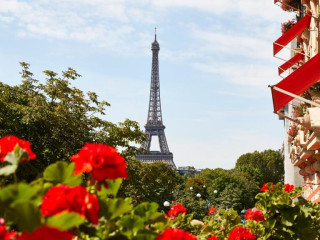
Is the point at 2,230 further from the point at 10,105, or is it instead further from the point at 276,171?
the point at 276,171

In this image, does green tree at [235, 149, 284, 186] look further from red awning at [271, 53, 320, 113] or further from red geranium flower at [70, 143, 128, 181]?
red geranium flower at [70, 143, 128, 181]

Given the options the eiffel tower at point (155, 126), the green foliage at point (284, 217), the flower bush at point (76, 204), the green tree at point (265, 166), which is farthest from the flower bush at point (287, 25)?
the eiffel tower at point (155, 126)

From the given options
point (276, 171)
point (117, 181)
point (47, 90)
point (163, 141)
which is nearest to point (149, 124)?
point (163, 141)

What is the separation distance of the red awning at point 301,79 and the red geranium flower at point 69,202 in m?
10.3

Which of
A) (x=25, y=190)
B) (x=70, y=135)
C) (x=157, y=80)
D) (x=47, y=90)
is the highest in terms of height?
(x=157, y=80)

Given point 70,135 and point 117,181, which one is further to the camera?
point 70,135

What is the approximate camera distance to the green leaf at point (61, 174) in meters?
2.88

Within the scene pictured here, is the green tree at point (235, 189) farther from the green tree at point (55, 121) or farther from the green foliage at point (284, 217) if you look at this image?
the green foliage at point (284, 217)

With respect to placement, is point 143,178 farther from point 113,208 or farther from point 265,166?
point 265,166

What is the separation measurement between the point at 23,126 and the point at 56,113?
1.52 meters

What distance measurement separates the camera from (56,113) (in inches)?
923

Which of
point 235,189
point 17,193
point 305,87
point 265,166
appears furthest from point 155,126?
point 17,193

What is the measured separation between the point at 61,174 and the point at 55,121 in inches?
813

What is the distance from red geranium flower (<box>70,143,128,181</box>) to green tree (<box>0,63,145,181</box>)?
1846 cm
